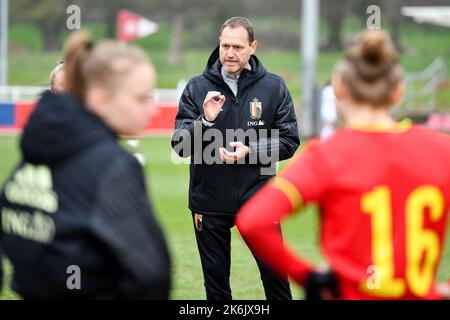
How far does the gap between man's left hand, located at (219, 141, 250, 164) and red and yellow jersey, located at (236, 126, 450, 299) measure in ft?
9.43

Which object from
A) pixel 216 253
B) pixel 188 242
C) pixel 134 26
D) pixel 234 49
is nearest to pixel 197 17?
pixel 134 26

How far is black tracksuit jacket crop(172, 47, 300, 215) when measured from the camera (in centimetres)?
659

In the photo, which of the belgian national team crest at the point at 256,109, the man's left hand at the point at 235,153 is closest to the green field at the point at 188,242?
the man's left hand at the point at 235,153

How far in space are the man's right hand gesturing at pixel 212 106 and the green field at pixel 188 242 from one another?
131 centimetres

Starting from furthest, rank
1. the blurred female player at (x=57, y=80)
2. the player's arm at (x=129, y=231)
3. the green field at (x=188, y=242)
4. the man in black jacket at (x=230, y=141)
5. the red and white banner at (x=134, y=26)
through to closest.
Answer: the red and white banner at (x=134, y=26) < the green field at (x=188, y=242) < the man in black jacket at (x=230, y=141) < the blurred female player at (x=57, y=80) < the player's arm at (x=129, y=231)

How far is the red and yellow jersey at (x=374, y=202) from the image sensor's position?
3.34m

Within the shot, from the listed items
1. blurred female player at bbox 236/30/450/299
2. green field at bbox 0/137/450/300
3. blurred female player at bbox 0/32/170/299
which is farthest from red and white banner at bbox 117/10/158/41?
blurred female player at bbox 236/30/450/299

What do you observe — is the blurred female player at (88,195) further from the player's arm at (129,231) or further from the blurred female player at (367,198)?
the blurred female player at (367,198)

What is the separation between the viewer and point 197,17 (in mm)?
52125

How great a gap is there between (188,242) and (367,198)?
8.28 m

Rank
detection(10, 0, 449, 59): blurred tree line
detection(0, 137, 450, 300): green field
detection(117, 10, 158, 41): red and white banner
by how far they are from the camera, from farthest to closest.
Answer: detection(10, 0, 449, 59): blurred tree line → detection(117, 10, 158, 41): red and white banner → detection(0, 137, 450, 300): green field

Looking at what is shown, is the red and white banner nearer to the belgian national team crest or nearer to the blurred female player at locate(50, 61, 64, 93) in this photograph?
the belgian national team crest
